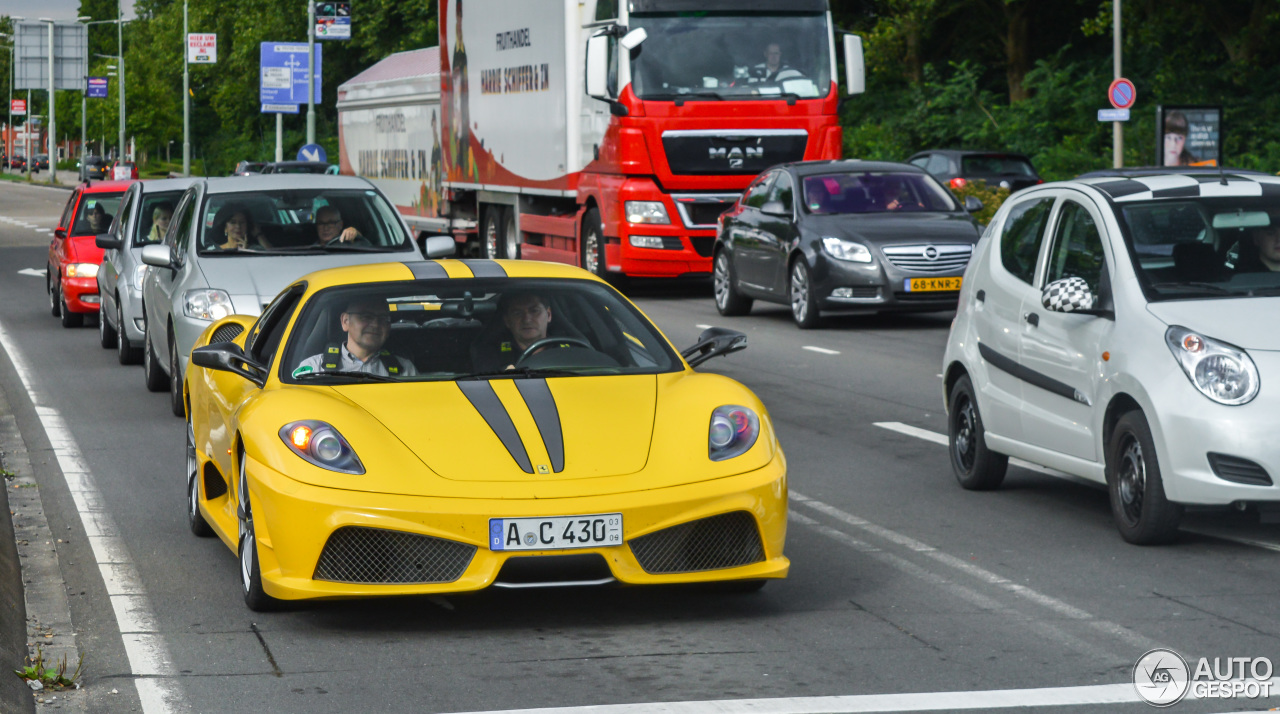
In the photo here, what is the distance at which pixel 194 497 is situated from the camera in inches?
319

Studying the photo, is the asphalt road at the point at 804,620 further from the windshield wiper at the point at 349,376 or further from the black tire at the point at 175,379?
the black tire at the point at 175,379

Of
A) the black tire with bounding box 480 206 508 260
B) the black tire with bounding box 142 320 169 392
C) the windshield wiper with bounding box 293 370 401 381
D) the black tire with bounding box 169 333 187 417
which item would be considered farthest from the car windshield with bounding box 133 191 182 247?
the windshield wiper with bounding box 293 370 401 381

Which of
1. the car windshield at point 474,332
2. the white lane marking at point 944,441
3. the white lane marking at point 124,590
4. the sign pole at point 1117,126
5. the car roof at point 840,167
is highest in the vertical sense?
the sign pole at point 1117,126

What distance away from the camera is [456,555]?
6.05 m

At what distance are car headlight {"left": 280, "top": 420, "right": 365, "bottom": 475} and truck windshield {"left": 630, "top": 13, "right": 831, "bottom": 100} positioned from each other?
15.4m

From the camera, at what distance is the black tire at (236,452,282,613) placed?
255 inches

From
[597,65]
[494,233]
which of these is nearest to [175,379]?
[597,65]

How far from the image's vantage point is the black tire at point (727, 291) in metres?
20.3

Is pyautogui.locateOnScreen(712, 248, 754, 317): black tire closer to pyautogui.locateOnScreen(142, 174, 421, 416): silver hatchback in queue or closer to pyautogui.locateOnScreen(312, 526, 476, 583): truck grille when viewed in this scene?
pyautogui.locateOnScreen(142, 174, 421, 416): silver hatchback in queue

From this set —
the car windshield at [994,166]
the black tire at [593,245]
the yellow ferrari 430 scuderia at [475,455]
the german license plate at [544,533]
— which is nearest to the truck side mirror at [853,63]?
the black tire at [593,245]

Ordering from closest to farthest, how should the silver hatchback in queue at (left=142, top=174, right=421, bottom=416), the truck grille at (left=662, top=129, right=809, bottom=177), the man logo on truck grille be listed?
1. the silver hatchback in queue at (left=142, top=174, right=421, bottom=416)
2. the truck grille at (left=662, top=129, right=809, bottom=177)
3. the man logo on truck grille

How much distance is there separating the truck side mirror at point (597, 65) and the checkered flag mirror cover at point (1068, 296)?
13.6m

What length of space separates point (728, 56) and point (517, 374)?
1519 centimetres

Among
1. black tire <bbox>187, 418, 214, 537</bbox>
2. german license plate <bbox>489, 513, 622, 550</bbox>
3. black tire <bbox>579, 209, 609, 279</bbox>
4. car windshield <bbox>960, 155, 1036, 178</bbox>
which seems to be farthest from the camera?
car windshield <bbox>960, 155, 1036, 178</bbox>
